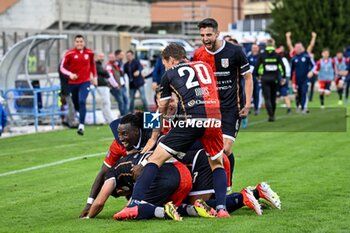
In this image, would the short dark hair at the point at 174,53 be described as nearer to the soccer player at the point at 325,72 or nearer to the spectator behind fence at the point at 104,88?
the spectator behind fence at the point at 104,88

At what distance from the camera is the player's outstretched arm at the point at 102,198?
1062cm

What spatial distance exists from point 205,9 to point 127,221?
6219cm

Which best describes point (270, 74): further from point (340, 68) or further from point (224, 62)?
point (224, 62)

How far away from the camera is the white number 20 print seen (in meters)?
10.5

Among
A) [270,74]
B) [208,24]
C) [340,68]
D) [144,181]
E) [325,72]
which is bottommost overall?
[340,68]

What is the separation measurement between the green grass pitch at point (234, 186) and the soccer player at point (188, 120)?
1.25 feet

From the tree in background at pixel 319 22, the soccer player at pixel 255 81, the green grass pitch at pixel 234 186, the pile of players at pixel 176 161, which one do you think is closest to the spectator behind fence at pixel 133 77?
the soccer player at pixel 255 81

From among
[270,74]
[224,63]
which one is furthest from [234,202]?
[270,74]

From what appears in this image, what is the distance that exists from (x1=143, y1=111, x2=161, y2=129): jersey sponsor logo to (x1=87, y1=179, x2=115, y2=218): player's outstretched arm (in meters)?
0.68

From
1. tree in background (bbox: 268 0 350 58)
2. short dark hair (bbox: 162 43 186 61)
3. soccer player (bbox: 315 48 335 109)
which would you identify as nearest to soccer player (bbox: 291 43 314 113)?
soccer player (bbox: 315 48 335 109)

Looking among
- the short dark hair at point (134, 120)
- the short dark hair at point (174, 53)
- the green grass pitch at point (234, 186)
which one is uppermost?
the short dark hair at point (174, 53)

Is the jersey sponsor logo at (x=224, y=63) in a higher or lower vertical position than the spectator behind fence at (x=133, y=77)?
higher

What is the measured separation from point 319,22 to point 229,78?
46579mm

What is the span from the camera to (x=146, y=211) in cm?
1030
